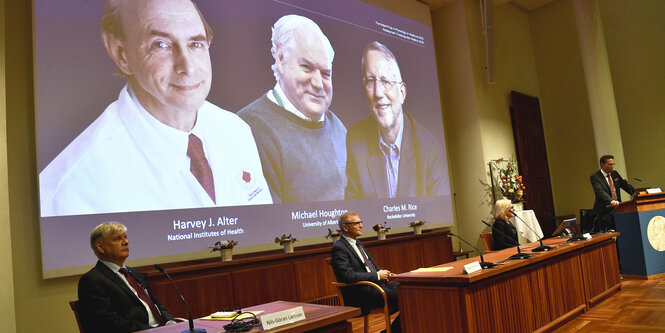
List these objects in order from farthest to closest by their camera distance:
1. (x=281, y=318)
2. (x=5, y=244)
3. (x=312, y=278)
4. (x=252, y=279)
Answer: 1. (x=312, y=278)
2. (x=252, y=279)
3. (x=5, y=244)
4. (x=281, y=318)

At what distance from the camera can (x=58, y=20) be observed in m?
3.99

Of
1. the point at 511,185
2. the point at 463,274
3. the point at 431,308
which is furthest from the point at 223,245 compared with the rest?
the point at 511,185

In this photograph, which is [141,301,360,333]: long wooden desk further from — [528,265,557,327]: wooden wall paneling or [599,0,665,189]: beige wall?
[599,0,665,189]: beige wall

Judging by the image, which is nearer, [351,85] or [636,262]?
[636,262]

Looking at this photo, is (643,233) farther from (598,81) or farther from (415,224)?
(598,81)

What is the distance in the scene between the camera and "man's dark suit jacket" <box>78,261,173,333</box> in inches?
96.0

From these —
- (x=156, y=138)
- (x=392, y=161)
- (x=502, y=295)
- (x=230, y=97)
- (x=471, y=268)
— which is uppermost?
(x=230, y=97)

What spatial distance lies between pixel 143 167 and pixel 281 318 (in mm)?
2722

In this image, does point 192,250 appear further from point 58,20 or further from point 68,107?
point 58,20

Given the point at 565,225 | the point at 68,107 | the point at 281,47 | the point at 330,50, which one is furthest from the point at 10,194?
the point at 565,225

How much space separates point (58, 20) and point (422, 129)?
16.3ft

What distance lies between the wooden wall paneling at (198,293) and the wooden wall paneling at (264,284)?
0.35 ft

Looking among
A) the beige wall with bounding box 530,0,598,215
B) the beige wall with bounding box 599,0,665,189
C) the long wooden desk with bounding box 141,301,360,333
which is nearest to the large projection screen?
the long wooden desk with bounding box 141,301,360,333

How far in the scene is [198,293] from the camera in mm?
4266
